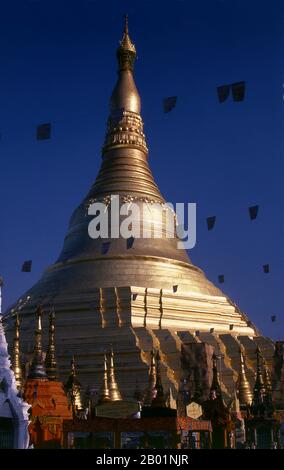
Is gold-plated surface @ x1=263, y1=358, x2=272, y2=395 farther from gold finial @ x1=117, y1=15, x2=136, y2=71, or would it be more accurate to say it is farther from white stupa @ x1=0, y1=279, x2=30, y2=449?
gold finial @ x1=117, y1=15, x2=136, y2=71

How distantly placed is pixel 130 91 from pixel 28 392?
108 ft

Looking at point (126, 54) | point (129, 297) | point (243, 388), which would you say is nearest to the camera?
point (243, 388)

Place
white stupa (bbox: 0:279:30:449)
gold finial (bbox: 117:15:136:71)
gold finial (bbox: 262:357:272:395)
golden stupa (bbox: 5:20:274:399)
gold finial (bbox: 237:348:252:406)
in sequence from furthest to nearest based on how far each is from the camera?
gold finial (bbox: 117:15:136:71), golden stupa (bbox: 5:20:274:399), gold finial (bbox: 237:348:252:406), gold finial (bbox: 262:357:272:395), white stupa (bbox: 0:279:30:449)

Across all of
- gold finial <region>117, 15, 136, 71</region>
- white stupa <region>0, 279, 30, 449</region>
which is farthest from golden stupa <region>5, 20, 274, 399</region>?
white stupa <region>0, 279, 30, 449</region>

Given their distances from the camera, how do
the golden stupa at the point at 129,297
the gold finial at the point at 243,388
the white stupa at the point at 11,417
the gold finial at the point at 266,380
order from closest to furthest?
the white stupa at the point at 11,417 → the gold finial at the point at 266,380 → the gold finial at the point at 243,388 → the golden stupa at the point at 129,297

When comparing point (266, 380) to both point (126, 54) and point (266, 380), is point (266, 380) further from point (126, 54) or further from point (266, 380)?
point (126, 54)

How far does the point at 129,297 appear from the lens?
40.9 meters

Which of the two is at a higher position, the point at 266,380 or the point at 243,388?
the point at 266,380

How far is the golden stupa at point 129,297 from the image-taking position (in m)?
37.6

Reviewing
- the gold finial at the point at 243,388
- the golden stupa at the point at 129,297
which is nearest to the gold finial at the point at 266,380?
the gold finial at the point at 243,388

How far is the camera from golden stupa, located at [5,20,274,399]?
37625 mm

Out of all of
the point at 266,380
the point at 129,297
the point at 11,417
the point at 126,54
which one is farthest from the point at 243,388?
the point at 126,54

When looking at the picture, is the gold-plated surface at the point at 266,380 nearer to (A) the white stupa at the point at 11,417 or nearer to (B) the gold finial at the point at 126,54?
(A) the white stupa at the point at 11,417
